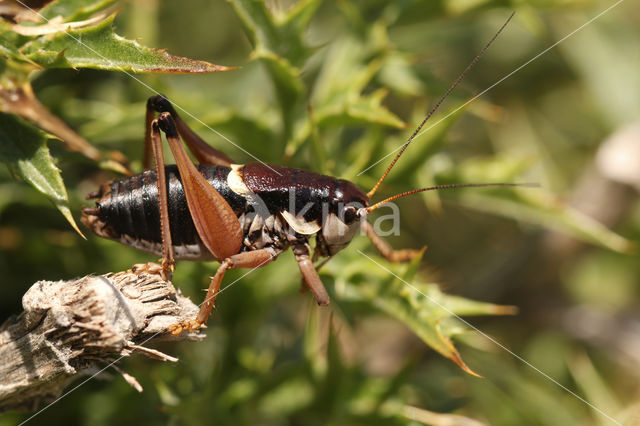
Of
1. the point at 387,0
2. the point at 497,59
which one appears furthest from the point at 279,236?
the point at 497,59

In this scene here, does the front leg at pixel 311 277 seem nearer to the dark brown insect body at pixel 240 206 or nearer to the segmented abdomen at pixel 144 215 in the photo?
the dark brown insect body at pixel 240 206

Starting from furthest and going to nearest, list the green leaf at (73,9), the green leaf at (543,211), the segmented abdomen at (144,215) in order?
the green leaf at (543,211)
the segmented abdomen at (144,215)
the green leaf at (73,9)

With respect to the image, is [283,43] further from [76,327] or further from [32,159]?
[76,327]

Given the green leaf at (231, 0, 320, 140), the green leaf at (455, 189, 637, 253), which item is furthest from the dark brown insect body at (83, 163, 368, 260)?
the green leaf at (455, 189, 637, 253)

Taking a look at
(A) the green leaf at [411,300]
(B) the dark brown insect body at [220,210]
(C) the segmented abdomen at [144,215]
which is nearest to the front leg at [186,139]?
(B) the dark brown insect body at [220,210]

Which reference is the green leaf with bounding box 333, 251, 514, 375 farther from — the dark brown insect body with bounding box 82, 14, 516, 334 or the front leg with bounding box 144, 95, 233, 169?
the front leg with bounding box 144, 95, 233, 169
